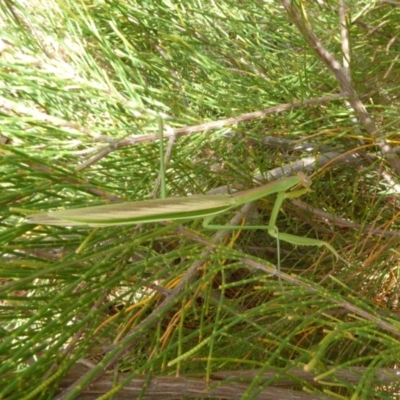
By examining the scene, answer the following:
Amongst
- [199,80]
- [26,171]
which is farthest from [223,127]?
[26,171]

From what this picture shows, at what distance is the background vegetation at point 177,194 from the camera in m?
0.55

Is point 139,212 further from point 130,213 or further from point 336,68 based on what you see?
point 336,68

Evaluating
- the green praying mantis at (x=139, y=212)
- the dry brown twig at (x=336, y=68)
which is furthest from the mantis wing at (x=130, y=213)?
the dry brown twig at (x=336, y=68)

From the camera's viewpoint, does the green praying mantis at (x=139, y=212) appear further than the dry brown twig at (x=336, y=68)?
No

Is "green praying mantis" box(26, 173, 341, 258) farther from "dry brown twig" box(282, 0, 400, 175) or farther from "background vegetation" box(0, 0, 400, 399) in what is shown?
"dry brown twig" box(282, 0, 400, 175)

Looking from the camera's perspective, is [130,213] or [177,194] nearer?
[130,213]

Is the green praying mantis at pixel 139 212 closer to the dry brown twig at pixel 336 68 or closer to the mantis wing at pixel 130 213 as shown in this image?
the mantis wing at pixel 130 213

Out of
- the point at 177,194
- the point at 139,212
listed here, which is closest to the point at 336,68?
the point at 177,194

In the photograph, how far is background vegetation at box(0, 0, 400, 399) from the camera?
0.55 metres

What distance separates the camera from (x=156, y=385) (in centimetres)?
65

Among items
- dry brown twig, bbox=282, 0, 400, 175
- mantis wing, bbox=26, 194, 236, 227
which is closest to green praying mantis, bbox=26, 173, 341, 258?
mantis wing, bbox=26, 194, 236, 227

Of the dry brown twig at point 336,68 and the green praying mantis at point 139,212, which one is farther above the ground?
the dry brown twig at point 336,68

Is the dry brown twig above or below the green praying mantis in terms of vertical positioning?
above

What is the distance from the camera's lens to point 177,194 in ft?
3.54
